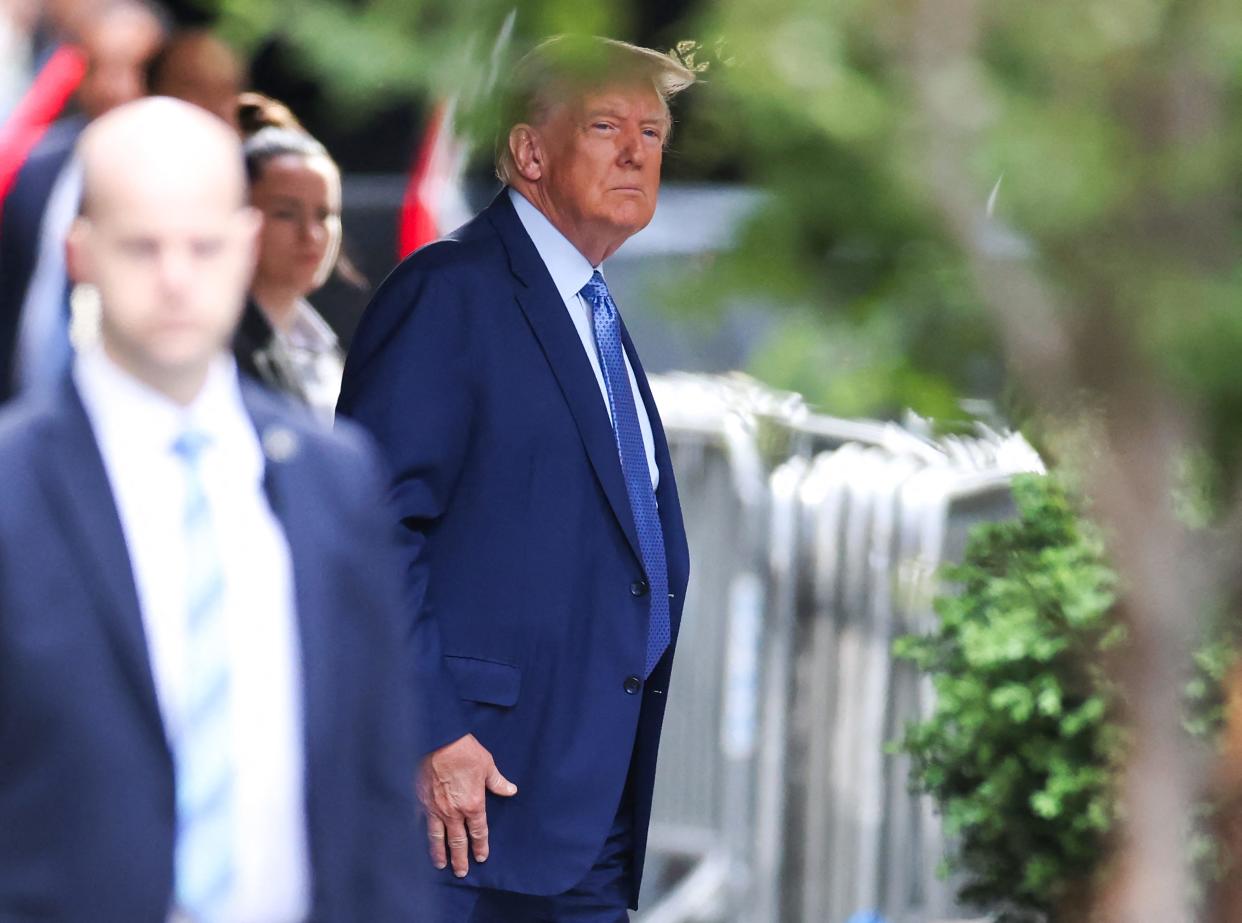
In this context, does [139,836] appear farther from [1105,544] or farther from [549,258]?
[549,258]

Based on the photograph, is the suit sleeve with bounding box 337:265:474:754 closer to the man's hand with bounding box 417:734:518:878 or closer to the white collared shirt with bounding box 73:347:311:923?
the man's hand with bounding box 417:734:518:878

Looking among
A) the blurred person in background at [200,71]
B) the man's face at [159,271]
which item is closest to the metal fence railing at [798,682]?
the blurred person in background at [200,71]

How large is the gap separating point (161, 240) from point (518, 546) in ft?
5.00

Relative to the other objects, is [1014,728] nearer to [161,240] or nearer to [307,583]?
[307,583]

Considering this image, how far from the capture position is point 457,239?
3529mm

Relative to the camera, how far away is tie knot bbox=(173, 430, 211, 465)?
191 centimetres

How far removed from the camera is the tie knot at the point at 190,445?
1.91 metres

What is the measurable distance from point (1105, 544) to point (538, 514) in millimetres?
1893

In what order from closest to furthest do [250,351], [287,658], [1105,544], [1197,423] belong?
[1197,423] < [1105,544] < [287,658] < [250,351]

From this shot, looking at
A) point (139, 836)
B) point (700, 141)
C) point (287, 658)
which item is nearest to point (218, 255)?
point (287, 658)

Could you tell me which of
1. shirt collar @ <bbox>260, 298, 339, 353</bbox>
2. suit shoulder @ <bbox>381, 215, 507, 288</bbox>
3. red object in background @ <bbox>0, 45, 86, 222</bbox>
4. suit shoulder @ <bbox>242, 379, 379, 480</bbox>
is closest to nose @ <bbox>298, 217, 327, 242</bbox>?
shirt collar @ <bbox>260, 298, 339, 353</bbox>

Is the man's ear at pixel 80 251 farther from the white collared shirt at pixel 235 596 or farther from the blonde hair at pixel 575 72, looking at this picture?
the blonde hair at pixel 575 72

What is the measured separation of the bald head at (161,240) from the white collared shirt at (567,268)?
1.59 metres

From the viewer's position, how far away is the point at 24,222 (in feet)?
11.0
